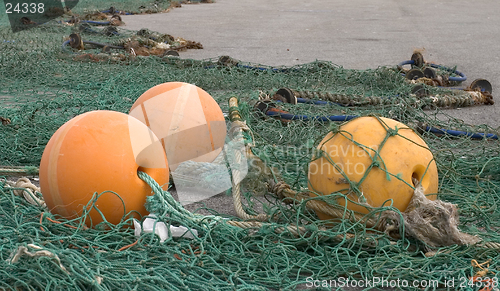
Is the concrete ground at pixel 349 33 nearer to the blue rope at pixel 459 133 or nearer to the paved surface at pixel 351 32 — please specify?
the paved surface at pixel 351 32

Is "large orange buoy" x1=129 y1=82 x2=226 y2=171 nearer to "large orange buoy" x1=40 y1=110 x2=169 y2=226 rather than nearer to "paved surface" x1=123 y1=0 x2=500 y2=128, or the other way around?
"large orange buoy" x1=40 y1=110 x2=169 y2=226

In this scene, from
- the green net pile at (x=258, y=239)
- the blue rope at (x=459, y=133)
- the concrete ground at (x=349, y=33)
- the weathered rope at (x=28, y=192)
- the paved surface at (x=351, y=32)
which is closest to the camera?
the green net pile at (x=258, y=239)

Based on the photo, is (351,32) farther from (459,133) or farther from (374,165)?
(374,165)

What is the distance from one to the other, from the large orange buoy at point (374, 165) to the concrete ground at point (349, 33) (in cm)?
86

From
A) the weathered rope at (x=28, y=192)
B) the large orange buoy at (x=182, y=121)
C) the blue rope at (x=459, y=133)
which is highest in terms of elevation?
the large orange buoy at (x=182, y=121)

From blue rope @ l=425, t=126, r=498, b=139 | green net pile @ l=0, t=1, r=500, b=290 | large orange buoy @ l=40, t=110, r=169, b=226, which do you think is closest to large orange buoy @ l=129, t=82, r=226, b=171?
green net pile @ l=0, t=1, r=500, b=290

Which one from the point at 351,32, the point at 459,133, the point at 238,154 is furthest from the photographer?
the point at 351,32

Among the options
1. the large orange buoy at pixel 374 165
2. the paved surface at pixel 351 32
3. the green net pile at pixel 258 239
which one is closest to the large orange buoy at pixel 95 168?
the green net pile at pixel 258 239

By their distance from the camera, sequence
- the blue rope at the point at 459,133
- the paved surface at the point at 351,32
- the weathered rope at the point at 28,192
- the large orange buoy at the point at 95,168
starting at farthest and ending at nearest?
1. the paved surface at the point at 351,32
2. the blue rope at the point at 459,133
3. the weathered rope at the point at 28,192
4. the large orange buoy at the point at 95,168

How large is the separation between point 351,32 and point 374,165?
1018 centimetres

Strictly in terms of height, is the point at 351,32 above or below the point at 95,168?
below

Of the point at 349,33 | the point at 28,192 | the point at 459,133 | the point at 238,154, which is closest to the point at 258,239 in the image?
the point at 238,154

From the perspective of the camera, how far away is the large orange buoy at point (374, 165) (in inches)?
117

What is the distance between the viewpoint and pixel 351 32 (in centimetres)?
1259
